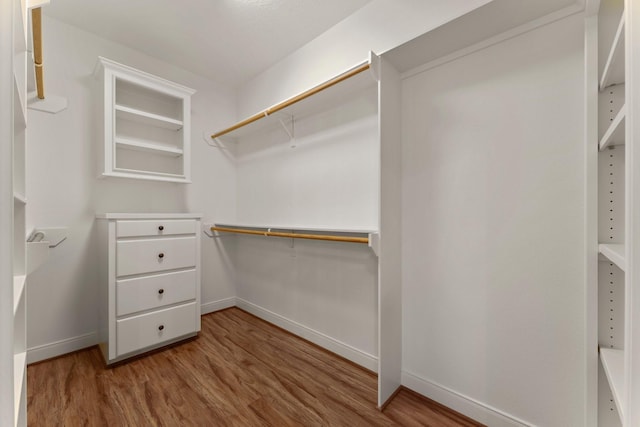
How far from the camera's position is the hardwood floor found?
138cm

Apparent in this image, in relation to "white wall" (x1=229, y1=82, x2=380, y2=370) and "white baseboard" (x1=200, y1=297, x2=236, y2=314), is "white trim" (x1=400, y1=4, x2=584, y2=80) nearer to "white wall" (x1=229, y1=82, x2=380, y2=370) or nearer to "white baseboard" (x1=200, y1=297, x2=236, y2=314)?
"white wall" (x1=229, y1=82, x2=380, y2=370)

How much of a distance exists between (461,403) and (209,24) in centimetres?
290

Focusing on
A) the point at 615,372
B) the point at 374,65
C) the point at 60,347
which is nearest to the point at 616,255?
the point at 615,372

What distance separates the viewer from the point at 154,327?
78.1 inches

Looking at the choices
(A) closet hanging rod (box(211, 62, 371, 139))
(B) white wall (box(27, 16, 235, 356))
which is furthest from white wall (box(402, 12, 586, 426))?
(B) white wall (box(27, 16, 235, 356))

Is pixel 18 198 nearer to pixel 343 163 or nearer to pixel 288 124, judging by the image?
pixel 343 163

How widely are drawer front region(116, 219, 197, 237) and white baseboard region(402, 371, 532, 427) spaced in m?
1.88

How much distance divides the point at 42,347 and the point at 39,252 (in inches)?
62.8

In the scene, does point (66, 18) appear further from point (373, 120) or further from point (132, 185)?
point (373, 120)

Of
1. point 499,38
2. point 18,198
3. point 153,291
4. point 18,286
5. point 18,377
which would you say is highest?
point 499,38

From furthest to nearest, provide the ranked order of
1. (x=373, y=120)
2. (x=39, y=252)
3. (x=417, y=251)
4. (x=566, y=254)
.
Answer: (x=373, y=120), (x=417, y=251), (x=566, y=254), (x=39, y=252)

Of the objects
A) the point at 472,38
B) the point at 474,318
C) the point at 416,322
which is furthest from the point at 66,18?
the point at 474,318

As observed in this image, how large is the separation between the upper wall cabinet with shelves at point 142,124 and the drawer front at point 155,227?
1.29 ft

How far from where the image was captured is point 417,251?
5.31 feet
